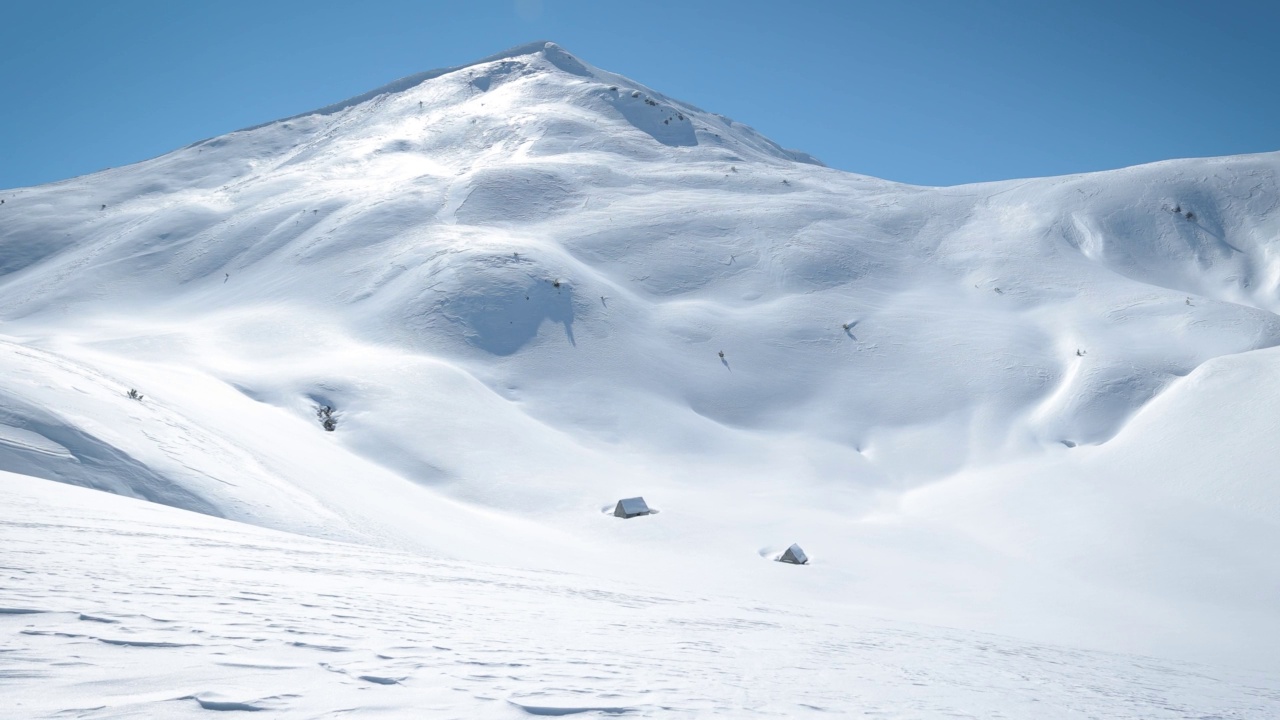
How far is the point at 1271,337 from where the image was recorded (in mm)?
19703

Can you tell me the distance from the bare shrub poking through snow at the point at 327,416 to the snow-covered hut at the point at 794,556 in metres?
9.36

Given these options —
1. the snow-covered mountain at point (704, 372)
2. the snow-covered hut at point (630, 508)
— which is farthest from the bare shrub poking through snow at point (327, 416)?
the snow-covered hut at point (630, 508)

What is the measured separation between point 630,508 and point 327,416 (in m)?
6.96

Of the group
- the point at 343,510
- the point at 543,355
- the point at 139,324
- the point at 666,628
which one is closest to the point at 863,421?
the point at 543,355

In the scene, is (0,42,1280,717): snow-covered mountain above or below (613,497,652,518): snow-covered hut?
above

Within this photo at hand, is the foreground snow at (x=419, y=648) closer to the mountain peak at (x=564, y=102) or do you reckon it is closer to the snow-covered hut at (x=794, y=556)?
the snow-covered hut at (x=794, y=556)

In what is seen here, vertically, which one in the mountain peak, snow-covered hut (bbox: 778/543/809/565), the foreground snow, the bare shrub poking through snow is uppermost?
the mountain peak

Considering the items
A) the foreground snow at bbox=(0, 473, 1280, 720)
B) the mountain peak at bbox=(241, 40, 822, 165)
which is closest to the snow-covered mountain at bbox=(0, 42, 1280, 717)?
the foreground snow at bbox=(0, 473, 1280, 720)

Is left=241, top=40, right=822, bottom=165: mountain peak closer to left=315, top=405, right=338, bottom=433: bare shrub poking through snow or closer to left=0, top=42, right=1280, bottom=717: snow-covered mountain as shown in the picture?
left=0, top=42, right=1280, bottom=717: snow-covered mountain

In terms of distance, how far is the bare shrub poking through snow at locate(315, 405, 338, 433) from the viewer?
1587 cm

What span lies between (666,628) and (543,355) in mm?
15281

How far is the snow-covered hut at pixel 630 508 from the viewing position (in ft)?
45.4

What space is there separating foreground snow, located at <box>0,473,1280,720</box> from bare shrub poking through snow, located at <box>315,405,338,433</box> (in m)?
8.41

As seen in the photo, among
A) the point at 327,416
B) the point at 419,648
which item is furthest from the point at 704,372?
the point at 419,648
